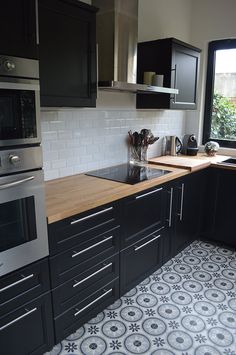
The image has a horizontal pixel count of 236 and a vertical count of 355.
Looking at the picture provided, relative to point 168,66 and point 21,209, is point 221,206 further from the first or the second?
point 21,209

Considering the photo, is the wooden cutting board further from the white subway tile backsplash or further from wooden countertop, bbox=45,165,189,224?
wooden countertop, bbox=45,165,189,224

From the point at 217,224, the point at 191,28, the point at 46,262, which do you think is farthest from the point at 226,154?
the point at 46,262

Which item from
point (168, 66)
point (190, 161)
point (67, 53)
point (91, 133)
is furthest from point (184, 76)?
point (67, 53)

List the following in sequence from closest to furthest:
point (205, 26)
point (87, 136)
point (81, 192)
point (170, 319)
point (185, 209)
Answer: point (81, 192) < point (170, 319) < point (87, 136) < point (185, 209) < point (205, 26)

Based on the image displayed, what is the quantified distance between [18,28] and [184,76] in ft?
6.60

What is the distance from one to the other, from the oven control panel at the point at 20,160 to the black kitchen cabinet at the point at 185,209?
136 centimetres

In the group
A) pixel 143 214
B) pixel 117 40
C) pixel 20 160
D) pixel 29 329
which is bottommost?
pixel 29 329

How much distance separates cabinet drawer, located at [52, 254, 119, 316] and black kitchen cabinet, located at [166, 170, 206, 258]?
0.77 m

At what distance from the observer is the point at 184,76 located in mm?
2920

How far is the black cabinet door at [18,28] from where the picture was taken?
1.21 meters

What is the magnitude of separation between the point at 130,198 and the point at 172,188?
1.95 feet

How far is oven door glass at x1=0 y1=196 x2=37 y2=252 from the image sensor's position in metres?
1.37

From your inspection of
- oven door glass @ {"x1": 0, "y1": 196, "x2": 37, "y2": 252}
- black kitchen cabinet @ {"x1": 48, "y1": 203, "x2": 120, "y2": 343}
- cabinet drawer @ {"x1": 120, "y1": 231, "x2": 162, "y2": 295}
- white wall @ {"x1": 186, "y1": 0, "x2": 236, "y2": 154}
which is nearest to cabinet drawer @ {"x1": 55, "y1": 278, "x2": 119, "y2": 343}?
black kitchen cabinet @ {"x1": 48, "y1": 203, "x2": 120, "y2": 343}

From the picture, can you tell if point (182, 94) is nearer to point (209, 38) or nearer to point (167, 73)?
point (167, 73)
